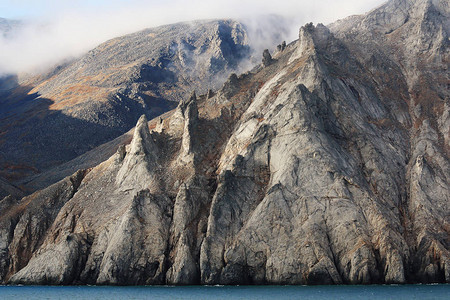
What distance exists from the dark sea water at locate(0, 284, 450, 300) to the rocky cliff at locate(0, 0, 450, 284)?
11.5 feet

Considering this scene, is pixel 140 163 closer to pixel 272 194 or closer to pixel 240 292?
pixel 272 194

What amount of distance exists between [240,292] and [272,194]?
17828 millimetres

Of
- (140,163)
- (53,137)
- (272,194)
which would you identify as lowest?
(272,194)

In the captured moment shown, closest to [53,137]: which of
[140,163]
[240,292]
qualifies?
[140,163]

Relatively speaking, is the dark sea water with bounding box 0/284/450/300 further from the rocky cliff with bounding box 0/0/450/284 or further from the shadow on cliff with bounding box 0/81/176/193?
the shadow on cliff with bounding box 0/81/176/193

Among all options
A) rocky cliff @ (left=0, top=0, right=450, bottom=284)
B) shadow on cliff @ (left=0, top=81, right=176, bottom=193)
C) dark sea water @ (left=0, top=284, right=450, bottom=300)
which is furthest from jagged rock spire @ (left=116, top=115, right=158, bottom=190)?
shadow on cliff @ (left=0, top=81, right=176, bottom=193)

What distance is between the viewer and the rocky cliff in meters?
74.7

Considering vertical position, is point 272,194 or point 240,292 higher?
point 272,194

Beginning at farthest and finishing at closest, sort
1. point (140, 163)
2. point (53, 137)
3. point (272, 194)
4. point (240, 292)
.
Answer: point (53, 137)
point (140, 163)
point (272, 194)
point (240, 292)

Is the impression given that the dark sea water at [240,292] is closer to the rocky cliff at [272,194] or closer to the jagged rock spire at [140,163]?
the rocky cliff at [272,194]

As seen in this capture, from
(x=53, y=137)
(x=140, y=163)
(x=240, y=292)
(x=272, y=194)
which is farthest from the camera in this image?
(x=53, y=137)

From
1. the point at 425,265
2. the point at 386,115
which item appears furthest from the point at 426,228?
the point at 386,115

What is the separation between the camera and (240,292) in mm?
67250

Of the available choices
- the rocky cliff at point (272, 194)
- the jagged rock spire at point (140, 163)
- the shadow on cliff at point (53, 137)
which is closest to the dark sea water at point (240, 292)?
the rocky cliff at point (272, 194)
